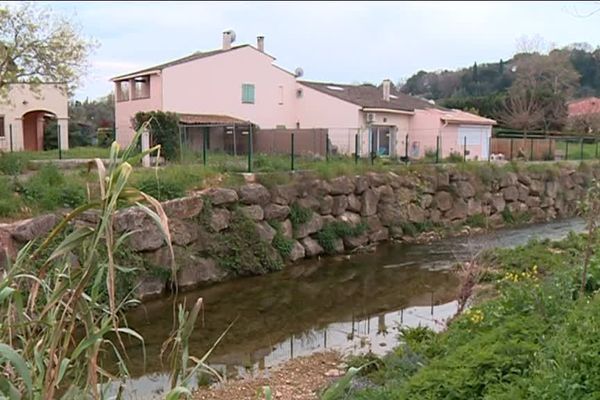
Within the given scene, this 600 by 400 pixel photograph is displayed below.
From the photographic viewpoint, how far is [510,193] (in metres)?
20.5

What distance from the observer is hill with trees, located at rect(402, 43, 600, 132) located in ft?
118

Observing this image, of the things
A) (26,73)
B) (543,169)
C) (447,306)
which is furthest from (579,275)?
(543,169)

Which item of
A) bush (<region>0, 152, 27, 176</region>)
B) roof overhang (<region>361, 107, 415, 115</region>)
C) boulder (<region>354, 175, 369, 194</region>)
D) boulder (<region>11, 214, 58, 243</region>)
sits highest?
roof overhang (<region>361, 107, 415, 115</region>)

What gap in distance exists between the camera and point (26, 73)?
52.2ft

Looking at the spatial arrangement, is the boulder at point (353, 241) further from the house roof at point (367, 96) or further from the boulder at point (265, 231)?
the house roof at point (367, 96)

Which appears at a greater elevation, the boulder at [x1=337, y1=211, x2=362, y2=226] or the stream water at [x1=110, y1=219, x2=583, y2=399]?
the boulder at [x1=337, y1=211, x2=362, y2=226]

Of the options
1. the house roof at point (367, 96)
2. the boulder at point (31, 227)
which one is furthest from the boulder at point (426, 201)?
the boulder at point (31, 227)

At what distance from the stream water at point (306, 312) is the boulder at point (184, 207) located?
5.24ft

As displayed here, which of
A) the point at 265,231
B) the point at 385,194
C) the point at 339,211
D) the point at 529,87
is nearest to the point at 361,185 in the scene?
the point at 385,194

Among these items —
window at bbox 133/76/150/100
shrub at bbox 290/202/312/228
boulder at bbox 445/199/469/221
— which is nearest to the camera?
shrub at bbox 290/202/312/228

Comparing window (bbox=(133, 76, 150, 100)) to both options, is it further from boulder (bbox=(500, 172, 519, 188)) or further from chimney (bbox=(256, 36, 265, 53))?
boulder (bbox=(500, 172, 519, 188))

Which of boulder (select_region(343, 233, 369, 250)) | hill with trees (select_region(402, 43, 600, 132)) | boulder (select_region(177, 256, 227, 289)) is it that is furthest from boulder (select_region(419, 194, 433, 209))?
hill with trees (select_region(402, 43, 600, 132))

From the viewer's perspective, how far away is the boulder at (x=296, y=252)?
1362 cm

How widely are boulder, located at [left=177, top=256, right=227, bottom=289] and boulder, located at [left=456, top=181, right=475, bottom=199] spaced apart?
31.8 feet
